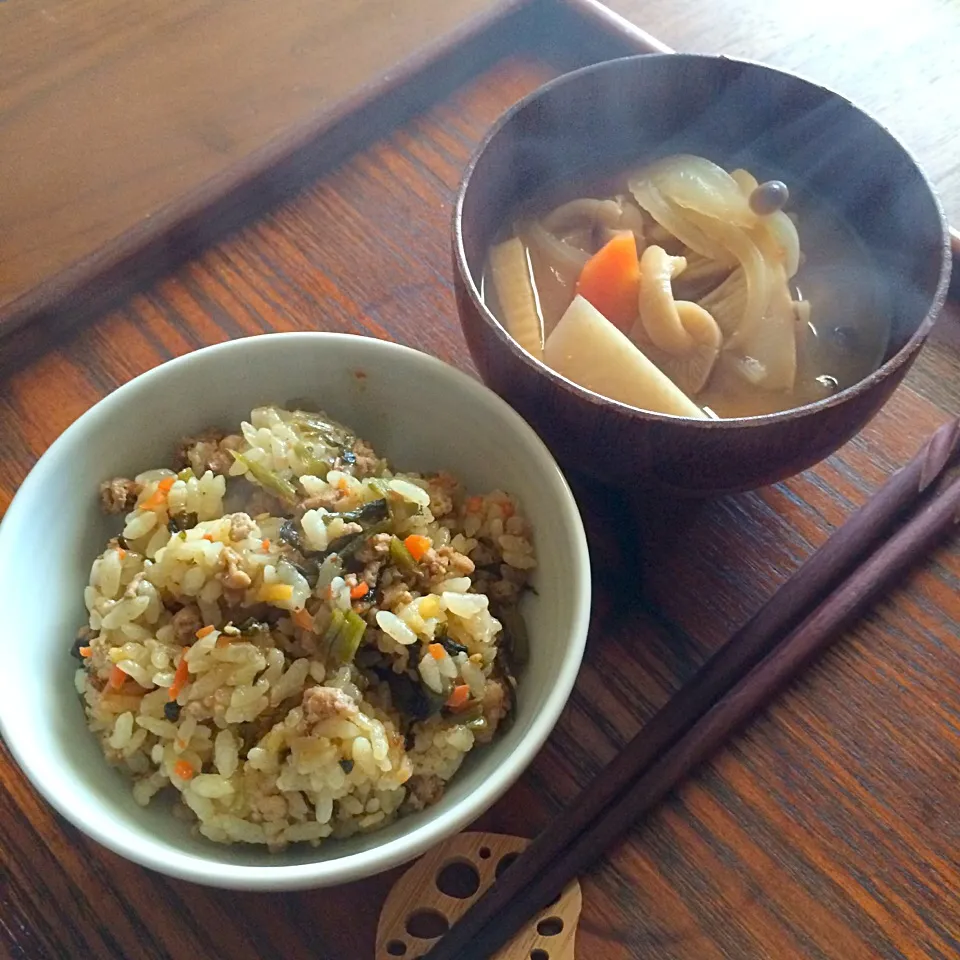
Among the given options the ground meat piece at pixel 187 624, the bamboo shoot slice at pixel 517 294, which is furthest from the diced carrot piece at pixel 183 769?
the bamboo shoot slice at pixel 517 294

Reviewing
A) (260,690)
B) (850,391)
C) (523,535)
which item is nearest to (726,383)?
(850,391)

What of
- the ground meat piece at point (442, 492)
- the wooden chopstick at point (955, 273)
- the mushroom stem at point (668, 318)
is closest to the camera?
the ground meat piece at point (442, 492)

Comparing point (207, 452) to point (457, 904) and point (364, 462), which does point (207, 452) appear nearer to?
point (364, 462)

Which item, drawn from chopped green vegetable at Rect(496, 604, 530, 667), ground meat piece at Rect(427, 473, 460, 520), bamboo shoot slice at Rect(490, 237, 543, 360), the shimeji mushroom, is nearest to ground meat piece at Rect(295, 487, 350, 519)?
ground meat piece at Rect(427, 473, 460, 520)

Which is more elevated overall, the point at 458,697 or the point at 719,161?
the point at 719,161

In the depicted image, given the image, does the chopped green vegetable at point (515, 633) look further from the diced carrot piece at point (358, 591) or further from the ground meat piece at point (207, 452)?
the ground meat piece at point (207, 452)

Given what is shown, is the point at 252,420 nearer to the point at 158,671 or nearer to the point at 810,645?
the point at 158,671

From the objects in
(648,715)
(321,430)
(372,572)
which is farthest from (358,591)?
(648,715)
